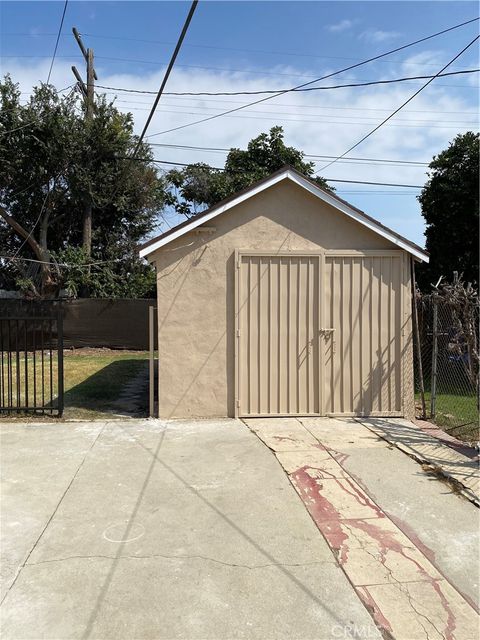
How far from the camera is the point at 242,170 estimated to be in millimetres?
21234

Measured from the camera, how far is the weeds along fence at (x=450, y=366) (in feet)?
20.8

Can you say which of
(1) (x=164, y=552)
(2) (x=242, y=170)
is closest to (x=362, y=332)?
(1) (x=164, y=552)

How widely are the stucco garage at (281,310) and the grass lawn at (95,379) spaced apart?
66.1 inches

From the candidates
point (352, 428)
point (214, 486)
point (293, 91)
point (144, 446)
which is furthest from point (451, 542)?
point (293, 91)

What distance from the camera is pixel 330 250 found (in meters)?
7.51

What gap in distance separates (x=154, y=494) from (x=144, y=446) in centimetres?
156

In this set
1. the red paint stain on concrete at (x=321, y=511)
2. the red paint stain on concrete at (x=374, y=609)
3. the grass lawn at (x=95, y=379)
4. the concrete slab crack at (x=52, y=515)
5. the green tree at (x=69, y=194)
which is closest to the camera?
the red paint stain on concrete at (x=374, y=609)

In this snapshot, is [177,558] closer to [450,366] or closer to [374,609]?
[374,609]

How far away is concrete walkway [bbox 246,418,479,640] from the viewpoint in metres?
2.91

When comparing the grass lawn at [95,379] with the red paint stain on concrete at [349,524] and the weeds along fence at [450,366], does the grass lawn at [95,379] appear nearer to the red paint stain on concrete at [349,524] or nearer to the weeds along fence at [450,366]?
the red paint stain on concrete at [349,524]

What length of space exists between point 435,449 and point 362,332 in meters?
2.16

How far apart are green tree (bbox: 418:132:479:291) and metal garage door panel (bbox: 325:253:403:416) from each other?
5.08 metres

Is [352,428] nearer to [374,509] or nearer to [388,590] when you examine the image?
[374,509]

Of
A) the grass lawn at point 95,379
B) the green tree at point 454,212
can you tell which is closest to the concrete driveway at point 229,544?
the grass lawn at point 95,379
